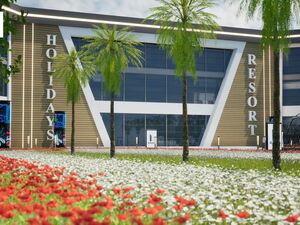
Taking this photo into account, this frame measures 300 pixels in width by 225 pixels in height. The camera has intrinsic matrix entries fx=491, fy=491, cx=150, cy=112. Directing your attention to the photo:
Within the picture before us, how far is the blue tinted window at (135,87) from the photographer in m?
59.6

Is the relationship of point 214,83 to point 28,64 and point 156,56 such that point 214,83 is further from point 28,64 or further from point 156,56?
point 28,64

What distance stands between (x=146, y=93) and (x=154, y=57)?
4691mm

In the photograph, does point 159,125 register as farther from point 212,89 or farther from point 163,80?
point 212,89

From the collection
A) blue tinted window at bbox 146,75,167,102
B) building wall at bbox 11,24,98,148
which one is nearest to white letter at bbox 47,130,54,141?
building wall at bbox 11,24,98,148

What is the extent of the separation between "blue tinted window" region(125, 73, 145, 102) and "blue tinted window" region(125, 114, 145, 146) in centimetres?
218

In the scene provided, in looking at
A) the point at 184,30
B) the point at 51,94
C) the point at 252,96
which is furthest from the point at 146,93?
the point at 184,30

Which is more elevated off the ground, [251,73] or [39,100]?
[251,73]

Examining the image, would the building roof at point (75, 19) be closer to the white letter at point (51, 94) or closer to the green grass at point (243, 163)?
the white letter at point (51, 94)

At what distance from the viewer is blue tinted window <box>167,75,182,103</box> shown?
202 feet

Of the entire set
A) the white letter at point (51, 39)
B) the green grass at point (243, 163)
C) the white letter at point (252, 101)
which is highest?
the white letter at point (51, 39)

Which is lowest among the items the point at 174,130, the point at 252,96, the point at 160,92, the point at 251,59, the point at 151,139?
the point at 151,139

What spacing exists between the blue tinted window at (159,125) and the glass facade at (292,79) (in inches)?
681

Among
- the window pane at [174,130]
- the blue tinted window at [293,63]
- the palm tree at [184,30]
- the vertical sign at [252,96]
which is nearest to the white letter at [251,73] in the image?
the vertical sign at [252,96]

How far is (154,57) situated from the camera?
201 ft
